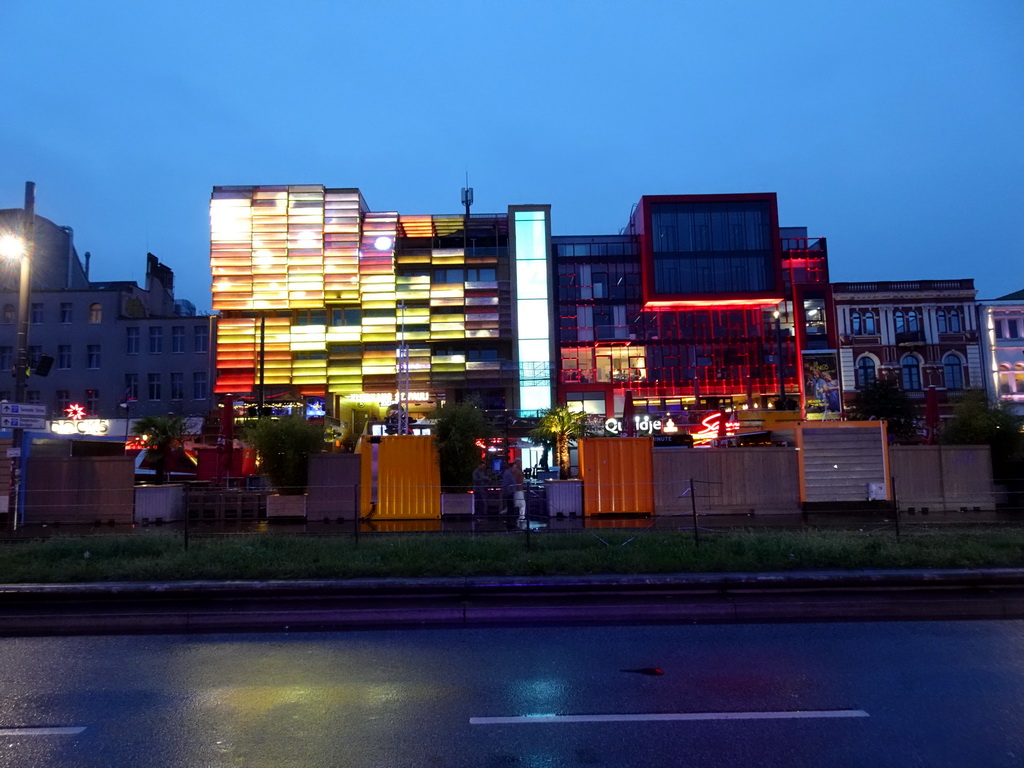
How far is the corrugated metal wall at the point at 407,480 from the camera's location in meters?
20.5

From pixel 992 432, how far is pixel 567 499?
14.5 m

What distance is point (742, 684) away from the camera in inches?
260

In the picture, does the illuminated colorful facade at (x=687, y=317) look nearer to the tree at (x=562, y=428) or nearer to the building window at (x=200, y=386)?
the tree at (x=562, y=428)

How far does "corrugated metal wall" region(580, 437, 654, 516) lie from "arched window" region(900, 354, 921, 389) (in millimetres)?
40523

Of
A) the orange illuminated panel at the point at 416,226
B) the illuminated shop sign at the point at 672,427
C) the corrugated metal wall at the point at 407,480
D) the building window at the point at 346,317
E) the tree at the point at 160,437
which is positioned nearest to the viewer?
the corrugated metal wall at the point at 407,480

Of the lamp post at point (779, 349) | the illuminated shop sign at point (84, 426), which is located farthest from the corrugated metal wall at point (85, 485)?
the lamp post at point (779, 349)

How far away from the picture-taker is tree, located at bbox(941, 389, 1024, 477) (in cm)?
2441

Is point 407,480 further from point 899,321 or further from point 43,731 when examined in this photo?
point 899,321

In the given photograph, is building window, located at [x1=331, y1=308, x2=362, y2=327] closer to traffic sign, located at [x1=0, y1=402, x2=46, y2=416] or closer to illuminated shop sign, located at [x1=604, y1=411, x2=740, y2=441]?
illuminated shop sign, located at [x1=604, y1=411, x2=740, y2=441]

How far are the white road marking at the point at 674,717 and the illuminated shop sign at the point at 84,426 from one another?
54817mm

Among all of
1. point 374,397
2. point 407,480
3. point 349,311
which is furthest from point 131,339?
point 407,480

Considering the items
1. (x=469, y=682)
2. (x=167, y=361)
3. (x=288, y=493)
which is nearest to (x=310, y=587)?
(x=469, y=682)

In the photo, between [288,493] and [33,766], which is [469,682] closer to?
[33,766]

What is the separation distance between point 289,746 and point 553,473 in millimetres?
26918
